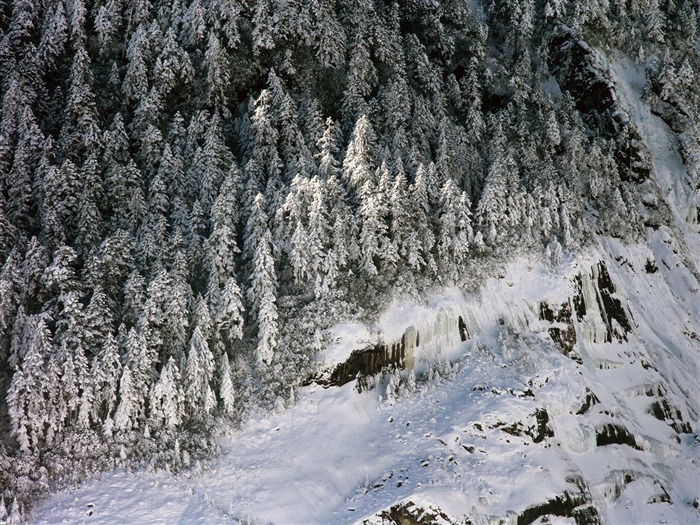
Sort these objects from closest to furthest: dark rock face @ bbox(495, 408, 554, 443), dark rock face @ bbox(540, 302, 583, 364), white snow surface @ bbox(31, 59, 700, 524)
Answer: white snow surface @ bbox(31, 59, 700, 524), dark rock face @ bbox(495, 408, 554, 443), dark rock face @ bbox(540, 302, 583, 364)

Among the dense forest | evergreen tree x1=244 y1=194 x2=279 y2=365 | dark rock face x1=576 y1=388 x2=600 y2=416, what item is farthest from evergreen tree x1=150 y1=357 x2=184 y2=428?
dark rock face x1=576 y1=388 x2=600 y2=416

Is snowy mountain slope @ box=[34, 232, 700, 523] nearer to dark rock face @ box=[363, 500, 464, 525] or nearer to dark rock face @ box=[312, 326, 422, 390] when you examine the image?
dark rock face @ box=[363, 500, 464, 525]

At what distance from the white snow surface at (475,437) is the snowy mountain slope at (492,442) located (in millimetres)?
80

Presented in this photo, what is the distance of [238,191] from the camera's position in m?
36.1

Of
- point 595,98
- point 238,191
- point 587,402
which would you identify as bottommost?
point 587,402

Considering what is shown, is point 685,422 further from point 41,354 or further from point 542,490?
point 41,354

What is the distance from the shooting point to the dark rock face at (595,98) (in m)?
49.4

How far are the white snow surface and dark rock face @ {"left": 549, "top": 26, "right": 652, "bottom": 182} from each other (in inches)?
475

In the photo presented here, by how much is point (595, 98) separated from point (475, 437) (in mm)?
36699

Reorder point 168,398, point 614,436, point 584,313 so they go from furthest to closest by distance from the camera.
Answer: point 584,313 → point 614,436 → point 168,398

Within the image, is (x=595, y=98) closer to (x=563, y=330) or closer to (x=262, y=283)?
(x=563, y=330)

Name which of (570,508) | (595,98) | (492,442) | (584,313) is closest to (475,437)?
(492,442)

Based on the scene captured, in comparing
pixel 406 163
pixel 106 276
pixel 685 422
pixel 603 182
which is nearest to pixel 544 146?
pixel 603 182

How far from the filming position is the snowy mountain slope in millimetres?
27422
